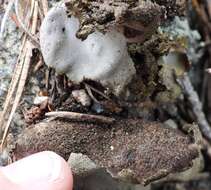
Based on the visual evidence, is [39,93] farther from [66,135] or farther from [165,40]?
[165,40]

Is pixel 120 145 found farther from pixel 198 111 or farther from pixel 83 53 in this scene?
pixel 198 111

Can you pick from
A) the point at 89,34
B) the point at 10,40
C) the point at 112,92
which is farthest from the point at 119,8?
the point at 10,40

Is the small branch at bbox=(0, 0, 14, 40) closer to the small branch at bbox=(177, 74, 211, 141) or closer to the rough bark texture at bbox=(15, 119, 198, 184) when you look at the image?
the rough bark texture at bbox=(15, 119, 198, 184)

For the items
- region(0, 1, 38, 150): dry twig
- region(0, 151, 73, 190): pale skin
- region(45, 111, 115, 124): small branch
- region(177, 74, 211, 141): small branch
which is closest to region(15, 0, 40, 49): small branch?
region(0, 1, 38, 150): dry twig

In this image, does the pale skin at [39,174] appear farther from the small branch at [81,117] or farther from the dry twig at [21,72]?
the dry twig at [21,72]

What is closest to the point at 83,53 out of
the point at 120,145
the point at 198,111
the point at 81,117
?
the point at 81,117

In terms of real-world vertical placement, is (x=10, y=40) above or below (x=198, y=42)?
above
